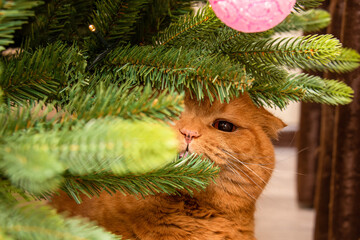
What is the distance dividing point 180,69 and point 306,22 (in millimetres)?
471

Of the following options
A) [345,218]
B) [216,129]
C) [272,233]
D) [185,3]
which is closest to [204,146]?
[216,129]

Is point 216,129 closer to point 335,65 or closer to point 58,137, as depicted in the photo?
point 335,65

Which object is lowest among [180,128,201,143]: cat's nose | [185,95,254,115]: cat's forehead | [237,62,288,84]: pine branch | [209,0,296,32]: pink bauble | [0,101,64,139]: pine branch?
[180,128,201,143]: cat's nose

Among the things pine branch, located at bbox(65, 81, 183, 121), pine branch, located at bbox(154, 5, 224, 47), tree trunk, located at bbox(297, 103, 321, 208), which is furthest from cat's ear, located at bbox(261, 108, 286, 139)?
tree trunk, located at bbox(297, 103, 321, 208)

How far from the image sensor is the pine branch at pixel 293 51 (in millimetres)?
581

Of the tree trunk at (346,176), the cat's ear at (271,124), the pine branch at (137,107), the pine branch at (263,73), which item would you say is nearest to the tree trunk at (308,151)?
the tree trunk at (346,176)

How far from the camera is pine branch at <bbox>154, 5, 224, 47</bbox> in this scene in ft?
1.94

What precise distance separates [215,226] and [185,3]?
46 centimetres

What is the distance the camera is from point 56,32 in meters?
0.63

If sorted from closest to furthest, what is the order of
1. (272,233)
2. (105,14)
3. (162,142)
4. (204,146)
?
(162,142), (105,14), (204,146), (272,233)

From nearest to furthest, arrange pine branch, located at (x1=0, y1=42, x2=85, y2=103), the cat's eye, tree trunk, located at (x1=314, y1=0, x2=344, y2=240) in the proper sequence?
pine branch, located at (x1=0, y1=42, x2=85, y2=103) → the cat's eye → tree trunk, located at (x1=314, y1=0, x2=344, y2=240)

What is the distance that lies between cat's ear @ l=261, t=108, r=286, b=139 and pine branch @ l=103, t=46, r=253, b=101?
35cm

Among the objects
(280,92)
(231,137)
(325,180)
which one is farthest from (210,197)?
(325,180)

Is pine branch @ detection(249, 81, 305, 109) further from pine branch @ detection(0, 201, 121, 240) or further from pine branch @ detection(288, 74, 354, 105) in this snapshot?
pine branch @ detection(0, 201, 121, 240)
